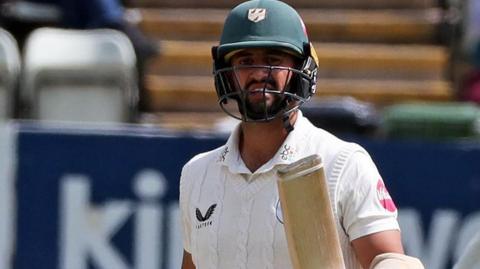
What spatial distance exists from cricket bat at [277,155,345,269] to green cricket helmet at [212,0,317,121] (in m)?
0.44

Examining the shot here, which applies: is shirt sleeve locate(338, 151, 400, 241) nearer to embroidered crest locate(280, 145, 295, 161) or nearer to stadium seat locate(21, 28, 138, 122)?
embroidered crest locate(280, 145, 295, 161)

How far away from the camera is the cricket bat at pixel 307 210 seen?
9.65 ft

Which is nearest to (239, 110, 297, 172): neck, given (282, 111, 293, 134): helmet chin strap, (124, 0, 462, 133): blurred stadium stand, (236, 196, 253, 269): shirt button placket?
(282, 111, 293, 134): helmet chin strap

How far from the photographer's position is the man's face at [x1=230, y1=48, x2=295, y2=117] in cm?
338

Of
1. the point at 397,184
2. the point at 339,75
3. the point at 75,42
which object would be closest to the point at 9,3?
the point at 75,42

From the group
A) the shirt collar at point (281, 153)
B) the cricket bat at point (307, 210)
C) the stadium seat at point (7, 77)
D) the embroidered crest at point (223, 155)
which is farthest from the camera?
the stadium seat at point (7, 77)

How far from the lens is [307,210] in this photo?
2951 mm

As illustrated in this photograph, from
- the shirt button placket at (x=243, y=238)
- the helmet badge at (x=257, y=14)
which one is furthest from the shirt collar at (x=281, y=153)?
the helmet badge at (x=257, y=14)

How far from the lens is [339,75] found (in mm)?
9016

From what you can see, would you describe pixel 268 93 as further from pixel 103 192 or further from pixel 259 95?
pixel 103 192

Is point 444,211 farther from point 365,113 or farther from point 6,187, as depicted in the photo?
point 6,187

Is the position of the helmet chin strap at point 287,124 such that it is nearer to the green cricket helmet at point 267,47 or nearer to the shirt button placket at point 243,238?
the green cricket helmet at point 267,47

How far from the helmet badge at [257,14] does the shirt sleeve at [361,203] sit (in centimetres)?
38

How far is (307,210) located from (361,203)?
1.46ft
